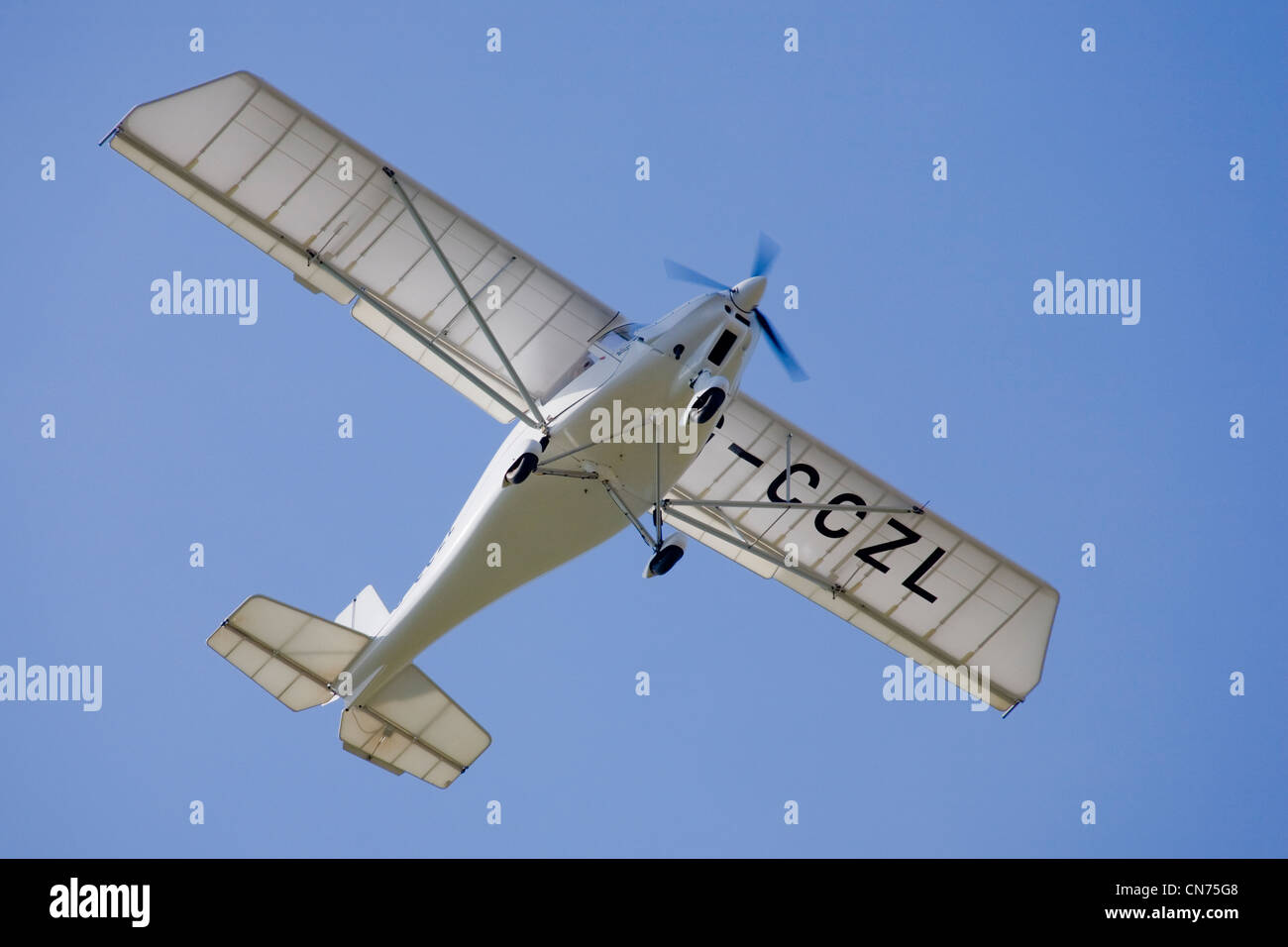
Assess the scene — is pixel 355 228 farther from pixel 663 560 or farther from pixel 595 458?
pixel 663 560

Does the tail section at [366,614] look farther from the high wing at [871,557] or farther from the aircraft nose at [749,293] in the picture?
the aircraft nose at [749,293]

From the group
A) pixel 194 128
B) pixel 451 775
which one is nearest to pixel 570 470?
pixel 451 775

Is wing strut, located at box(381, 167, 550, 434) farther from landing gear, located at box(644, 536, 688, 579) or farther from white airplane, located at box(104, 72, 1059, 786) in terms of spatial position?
landing gear, located at box(644, 536, 688, 579)

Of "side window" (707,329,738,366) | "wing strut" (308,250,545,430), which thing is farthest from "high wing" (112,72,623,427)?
"side window" (707,329,738,366)

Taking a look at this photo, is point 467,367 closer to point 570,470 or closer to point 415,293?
point 415,293

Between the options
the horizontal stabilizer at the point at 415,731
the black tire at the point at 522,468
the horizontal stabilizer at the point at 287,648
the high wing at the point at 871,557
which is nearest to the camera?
the black tire at the point at 522,468

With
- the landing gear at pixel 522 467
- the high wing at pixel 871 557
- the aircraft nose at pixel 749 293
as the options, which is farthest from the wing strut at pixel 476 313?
the high wing at pixel 871 557
